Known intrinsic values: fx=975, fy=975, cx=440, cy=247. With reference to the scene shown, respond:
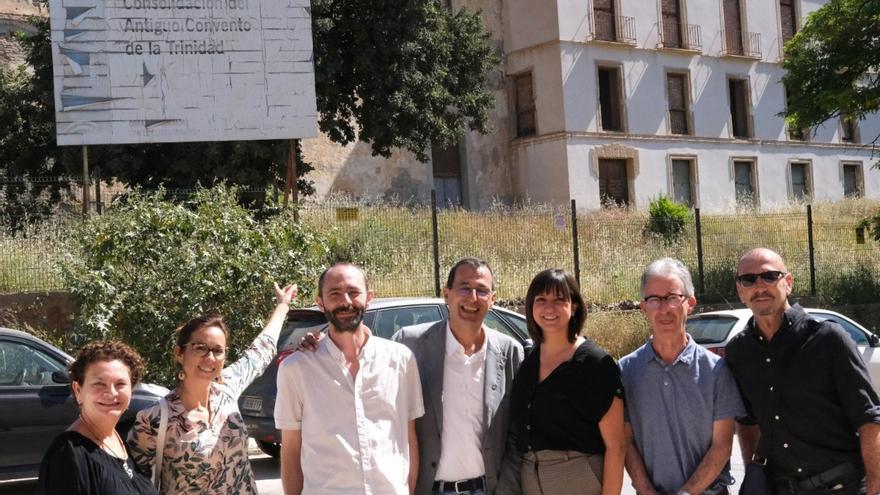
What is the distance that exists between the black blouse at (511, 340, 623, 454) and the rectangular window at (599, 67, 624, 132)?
103 ft

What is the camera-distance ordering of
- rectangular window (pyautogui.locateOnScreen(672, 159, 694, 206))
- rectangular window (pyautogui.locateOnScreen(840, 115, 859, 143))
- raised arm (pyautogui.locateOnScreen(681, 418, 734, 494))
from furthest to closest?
rectangular window (pyautogui.locateOnScreen(840, 115, 859, 143))
rectangular window (pyautogui.locateOnScreen(672, 159, 694, 206))
raised arm (pyautogui.locateOnScreen(681, 418, 734, 494))

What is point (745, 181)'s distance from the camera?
125 ft

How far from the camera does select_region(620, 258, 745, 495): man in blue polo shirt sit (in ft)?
14.0

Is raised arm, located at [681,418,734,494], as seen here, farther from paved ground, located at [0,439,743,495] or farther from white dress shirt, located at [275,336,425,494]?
paved ground, located at [0,439,743,495]

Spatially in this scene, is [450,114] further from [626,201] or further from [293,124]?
[626,201]

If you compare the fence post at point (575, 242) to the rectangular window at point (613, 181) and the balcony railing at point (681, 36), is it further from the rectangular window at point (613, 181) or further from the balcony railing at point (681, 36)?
the balcony railing at point (681, 36)

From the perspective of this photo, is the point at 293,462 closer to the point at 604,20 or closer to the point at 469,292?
the point at 469,292

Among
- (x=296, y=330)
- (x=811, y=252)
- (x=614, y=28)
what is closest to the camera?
(x=296, y=330)

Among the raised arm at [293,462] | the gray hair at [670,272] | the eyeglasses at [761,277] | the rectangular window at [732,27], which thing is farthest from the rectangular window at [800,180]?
the raised arm at [293,462]

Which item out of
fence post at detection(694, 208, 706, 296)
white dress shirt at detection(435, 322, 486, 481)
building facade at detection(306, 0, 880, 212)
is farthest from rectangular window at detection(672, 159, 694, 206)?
white dress shirt at detection(435, 322, 486, 481)

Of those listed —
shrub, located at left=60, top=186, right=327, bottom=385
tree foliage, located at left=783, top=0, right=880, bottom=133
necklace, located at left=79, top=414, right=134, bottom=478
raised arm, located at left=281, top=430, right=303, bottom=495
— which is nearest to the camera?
necklace, located at left=79, top=414, right=134, bottom=478

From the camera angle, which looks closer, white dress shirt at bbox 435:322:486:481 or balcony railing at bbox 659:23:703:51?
white dress shirt at bbox 435:322:486:481

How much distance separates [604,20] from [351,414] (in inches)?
1267

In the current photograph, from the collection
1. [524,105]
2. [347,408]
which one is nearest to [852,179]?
[524,105]
